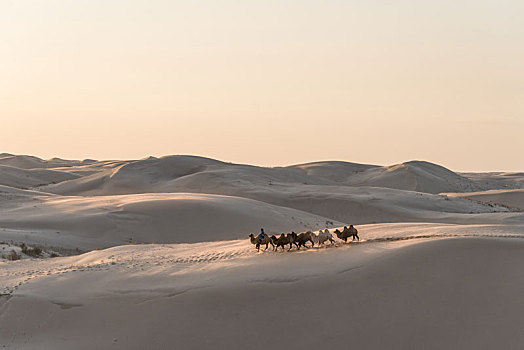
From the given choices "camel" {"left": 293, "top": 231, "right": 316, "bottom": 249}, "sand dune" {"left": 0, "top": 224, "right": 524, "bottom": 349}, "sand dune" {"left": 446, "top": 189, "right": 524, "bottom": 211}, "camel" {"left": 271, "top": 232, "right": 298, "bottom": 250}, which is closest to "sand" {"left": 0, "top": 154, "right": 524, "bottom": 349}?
"sand dune" {"left": 0, "top": 224, "right": 524, "bottom": 349}

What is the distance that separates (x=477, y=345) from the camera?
823 centimetres

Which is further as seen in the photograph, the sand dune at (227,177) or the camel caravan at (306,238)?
the sand dune at (227,177)

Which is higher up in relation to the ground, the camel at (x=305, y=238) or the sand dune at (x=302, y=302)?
the camel at (x=305, y=238)

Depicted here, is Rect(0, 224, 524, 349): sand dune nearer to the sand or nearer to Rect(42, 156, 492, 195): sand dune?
the sand

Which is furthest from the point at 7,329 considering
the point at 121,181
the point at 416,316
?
the point at 121,181

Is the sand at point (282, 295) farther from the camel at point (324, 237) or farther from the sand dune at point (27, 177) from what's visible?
the sand dune at point (27, 177)

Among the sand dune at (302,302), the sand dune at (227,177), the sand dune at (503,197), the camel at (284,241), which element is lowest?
the sand dune at (302,302)

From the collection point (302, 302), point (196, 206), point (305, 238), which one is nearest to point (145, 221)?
point (196, 206)

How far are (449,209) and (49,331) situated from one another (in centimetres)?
3135

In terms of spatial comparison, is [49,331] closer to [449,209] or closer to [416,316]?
[416,316]

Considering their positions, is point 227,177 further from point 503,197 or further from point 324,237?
point 324,237

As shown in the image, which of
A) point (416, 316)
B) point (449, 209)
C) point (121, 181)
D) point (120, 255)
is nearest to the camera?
point (416, 316)

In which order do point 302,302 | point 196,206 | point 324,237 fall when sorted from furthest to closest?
point 196,206 → point 324,237 → point 302,302

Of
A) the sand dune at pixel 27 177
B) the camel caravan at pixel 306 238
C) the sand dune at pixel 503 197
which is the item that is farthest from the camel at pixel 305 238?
the sand dune at pixel 27 177
